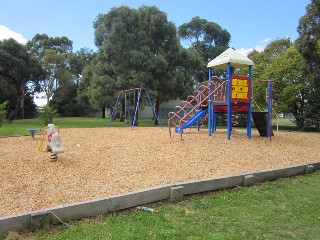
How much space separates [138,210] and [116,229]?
2.17 feet

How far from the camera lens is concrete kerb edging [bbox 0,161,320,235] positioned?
3.46m

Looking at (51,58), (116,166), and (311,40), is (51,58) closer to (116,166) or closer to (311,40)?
(311,40)

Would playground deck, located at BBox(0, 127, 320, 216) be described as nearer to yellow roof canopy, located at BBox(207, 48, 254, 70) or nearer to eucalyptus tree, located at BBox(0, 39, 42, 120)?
yellow roof canopy, located at BBox(207, 48, 254, 70)

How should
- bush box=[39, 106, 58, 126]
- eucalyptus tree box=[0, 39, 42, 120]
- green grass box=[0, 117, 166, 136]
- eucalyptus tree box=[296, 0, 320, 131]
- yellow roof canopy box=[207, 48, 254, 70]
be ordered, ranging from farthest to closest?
1. eucalyptus tree box=[0, 39, 42, 120]
2. eucalyptus tree box=[296, 0, 320, 131]
3. bush box=[39, 106, 58, 126]
4. green grass box=[0, 117, 166, 136]
5. yellow roof canopy box=[207, 48, 254, 70]

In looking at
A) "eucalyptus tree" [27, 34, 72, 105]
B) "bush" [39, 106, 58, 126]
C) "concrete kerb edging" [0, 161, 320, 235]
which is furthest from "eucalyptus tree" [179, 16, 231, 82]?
"concrete kerb edging" [0, 161, 320, 235]

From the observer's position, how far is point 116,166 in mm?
6477

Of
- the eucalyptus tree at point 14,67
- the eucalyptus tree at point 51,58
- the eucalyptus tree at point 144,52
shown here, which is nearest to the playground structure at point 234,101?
the eucalyptus tree at point 144,52

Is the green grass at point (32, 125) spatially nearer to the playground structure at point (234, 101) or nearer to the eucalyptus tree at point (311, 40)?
the playground structure at point (234, 101)

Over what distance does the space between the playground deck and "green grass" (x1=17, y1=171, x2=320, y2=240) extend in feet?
2.53

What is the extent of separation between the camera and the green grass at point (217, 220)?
3.43 m

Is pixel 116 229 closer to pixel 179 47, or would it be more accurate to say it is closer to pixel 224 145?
pixel 224 145

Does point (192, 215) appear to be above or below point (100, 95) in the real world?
below

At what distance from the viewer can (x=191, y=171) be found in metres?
6.09

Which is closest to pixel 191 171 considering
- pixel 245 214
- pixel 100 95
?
pixel 245 214
